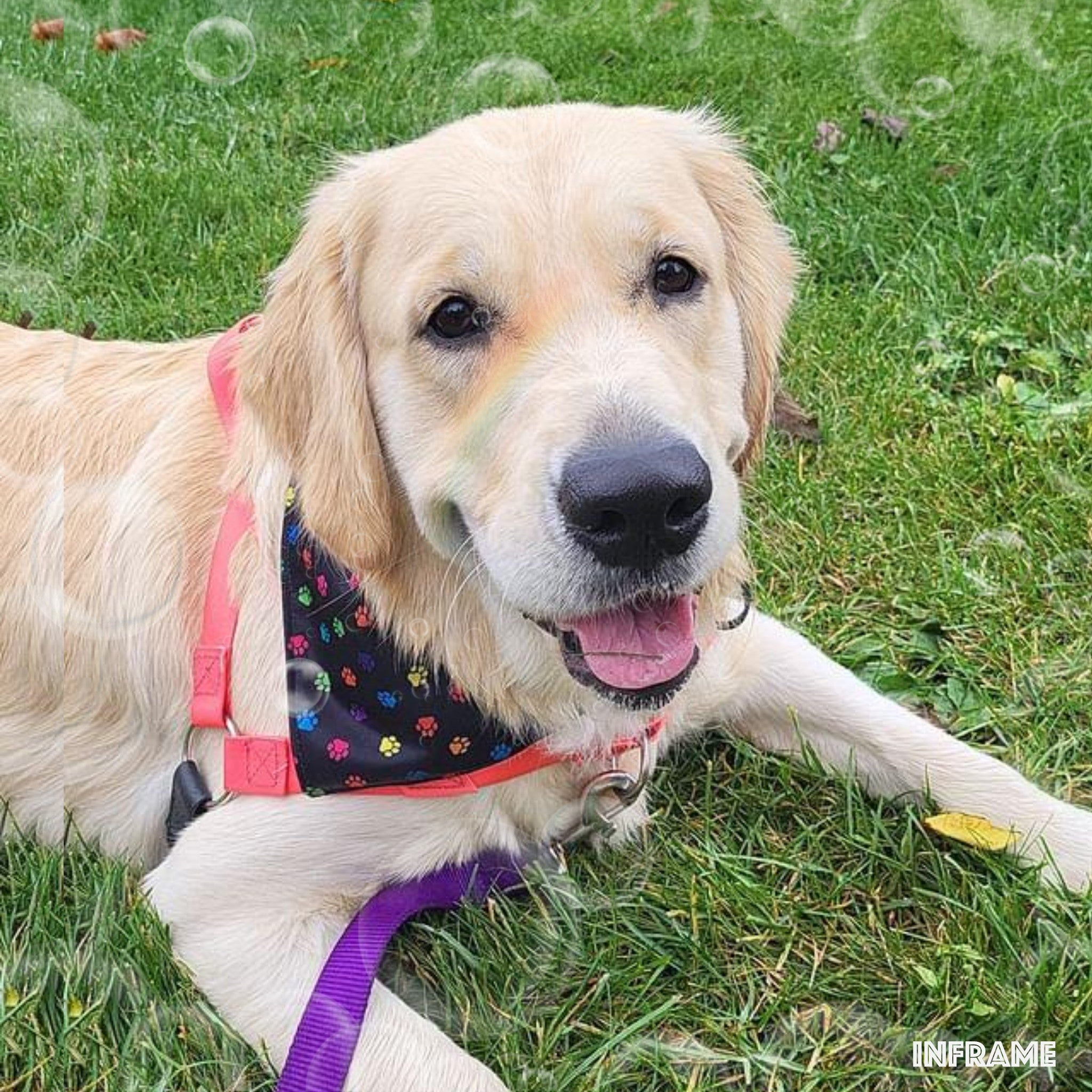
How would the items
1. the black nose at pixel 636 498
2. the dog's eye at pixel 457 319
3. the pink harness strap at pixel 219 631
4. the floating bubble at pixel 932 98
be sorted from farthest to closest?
the floating bubble at pixel 932 98, the pink harness strap at pixel 219 631, the dog's eye at pixel 457 319, the black nose at pixel 636 498

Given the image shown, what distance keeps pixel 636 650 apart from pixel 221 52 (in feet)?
17.2

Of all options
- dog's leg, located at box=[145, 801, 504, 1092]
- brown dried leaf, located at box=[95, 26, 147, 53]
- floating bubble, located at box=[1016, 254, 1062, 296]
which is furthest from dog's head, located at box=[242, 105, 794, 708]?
brown dried leaf, located at box=[95, 26, 147, 53]

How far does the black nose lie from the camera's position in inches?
64.1

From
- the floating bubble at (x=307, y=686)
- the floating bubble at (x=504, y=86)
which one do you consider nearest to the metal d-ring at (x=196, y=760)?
the floating bubble at (x=307, y=686)

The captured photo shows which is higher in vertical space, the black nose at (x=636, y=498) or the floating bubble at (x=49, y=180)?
the black nose at (x=636, y=498)

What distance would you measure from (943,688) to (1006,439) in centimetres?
97

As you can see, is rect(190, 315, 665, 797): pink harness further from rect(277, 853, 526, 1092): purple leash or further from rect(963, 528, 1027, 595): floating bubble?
rect(963, 528, 1027, 595): floating bubble

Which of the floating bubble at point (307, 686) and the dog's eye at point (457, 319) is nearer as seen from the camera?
the dog's eye at point (457, 319)

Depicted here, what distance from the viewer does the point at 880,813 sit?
236cm

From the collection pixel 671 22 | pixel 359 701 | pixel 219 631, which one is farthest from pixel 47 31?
pixel 359 701

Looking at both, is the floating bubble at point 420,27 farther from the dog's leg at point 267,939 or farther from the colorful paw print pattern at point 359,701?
the dog's leg at point 267,939

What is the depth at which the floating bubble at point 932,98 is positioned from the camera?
5066mm

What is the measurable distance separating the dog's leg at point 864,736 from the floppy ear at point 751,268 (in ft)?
1.61

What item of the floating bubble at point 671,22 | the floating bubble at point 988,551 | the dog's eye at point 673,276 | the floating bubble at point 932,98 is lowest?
the floating bubble at point 988,551
